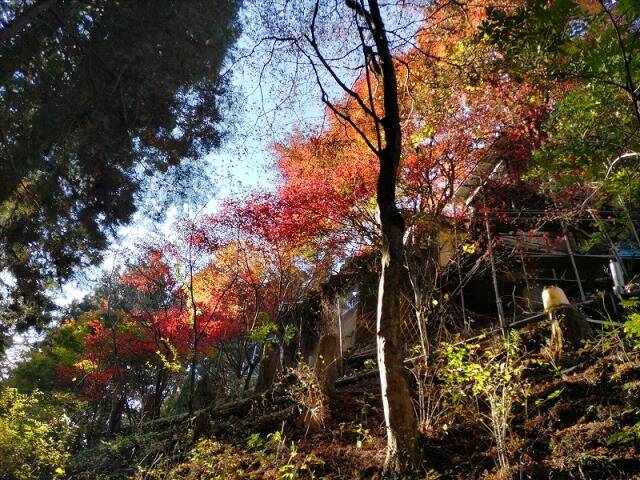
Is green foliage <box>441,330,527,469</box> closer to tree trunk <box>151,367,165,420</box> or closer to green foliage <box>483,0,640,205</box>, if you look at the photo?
green foliage <box>483,0,640,205</box>

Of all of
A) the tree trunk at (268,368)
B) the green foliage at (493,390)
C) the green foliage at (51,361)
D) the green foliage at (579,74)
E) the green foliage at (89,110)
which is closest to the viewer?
the green foliage at (579,74)

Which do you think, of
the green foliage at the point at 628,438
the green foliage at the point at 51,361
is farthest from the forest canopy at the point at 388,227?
the green foliage at the point at 51,361

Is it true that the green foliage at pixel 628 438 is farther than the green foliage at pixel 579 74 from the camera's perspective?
Yes

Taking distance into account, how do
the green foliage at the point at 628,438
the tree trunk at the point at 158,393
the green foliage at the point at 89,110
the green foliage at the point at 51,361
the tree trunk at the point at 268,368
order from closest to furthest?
the green foliage at the point at 628,438 → the green foliage at the point at 89,110 → the tree trunk at the point at 268,368 → the tree trunk at the point at 158,393 → the green foliage at the point at 51,361

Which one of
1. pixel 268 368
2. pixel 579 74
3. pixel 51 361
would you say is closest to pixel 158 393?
pixel 51 361

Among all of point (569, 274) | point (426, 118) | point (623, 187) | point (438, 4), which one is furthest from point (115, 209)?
point (569, 274)

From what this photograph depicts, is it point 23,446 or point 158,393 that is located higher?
point 158,393

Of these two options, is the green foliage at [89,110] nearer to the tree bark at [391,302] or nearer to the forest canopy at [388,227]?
the forest canopy at [388,227]

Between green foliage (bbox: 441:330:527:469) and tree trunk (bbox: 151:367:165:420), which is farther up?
tree trunk (bbox: 151:367:165:420)

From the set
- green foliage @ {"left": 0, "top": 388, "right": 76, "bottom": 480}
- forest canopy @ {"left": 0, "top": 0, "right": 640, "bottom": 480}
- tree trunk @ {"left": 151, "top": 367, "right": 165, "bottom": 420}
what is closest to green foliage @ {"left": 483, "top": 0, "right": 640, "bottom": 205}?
forest canopy @ {"left": 0, "top": 0, "right": 640, "bottom": 480}

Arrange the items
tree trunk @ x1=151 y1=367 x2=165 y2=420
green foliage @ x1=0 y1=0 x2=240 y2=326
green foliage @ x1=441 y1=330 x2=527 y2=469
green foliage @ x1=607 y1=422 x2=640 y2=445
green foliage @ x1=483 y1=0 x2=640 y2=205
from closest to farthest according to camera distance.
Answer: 1. green foliage @ x1=483 y1=0 x2=640 y2=205
2. green foliage @ x1=607 y1=422 x2=640 y2=445
3. green foliage @ x1=441 y1=330 x2=527 y2=469
4. green foliage @ x1=0 y1=0 x2=240 y2=326
5. tree trunk @ x1=151 y1=367 x2=165 y2=420

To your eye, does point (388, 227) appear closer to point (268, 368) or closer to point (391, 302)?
point (391, 302)

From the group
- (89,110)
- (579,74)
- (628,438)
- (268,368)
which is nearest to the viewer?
(579,74)

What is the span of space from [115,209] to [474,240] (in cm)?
791
